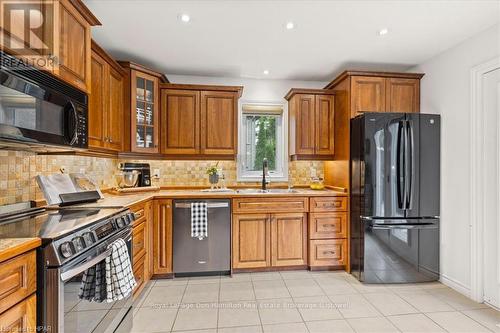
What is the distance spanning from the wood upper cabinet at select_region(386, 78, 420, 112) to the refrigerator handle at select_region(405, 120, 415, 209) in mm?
436

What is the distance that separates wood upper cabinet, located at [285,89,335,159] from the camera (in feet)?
10.9

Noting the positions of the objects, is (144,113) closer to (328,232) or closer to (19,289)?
(19,289)

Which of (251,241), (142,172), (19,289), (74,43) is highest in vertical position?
(74,43)

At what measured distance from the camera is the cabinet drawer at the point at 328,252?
303 cm

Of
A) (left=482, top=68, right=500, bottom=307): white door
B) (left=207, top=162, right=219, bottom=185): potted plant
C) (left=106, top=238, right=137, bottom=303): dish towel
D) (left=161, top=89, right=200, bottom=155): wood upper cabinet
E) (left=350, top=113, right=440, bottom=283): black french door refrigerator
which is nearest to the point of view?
(left=106, top=238, right=137, bottom=303): dish towel

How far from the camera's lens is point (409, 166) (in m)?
2.71

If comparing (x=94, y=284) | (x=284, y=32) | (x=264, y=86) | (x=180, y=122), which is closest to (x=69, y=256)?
(x=94, y=284)

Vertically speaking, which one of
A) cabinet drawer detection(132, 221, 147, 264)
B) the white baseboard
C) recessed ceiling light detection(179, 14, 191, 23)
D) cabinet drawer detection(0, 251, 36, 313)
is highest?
recessed ceiling light detection(179, 14, 191, 23)

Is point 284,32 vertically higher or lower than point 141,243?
higher

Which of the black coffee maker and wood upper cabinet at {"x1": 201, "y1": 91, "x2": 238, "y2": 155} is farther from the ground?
wood upper cabinet at {"x1": 201, "y1": 91, "x2": 238, "y2": 155}

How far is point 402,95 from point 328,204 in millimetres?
1561

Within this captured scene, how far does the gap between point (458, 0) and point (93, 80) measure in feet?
9.83

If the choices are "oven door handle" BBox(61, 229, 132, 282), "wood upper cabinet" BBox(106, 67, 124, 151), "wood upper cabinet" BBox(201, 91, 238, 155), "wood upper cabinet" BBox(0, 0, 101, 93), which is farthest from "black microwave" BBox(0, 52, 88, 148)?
"wood upper cabinet" BBox(201, 91, 238, 155)

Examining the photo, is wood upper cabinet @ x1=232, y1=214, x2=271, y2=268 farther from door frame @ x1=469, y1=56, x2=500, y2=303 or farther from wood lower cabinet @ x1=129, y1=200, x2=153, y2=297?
door frame @ x1=469, y1=56, x2=500, y2=303
